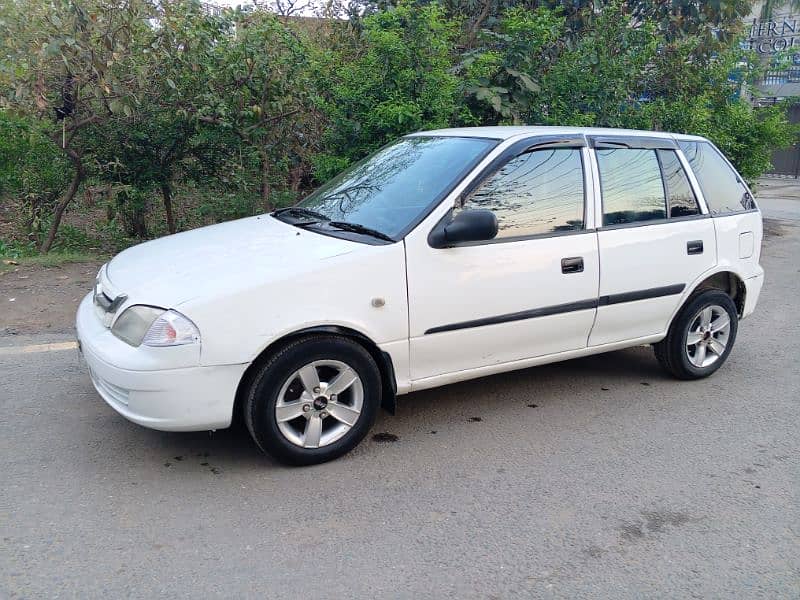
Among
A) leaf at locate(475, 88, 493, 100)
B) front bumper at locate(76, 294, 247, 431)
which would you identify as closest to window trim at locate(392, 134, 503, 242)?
front bumper at locate(76, 294, 247, 431)

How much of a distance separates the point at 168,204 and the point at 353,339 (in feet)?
20.0

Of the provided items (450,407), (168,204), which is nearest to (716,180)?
(450,407)

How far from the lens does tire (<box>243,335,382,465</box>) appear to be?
11.8 ft

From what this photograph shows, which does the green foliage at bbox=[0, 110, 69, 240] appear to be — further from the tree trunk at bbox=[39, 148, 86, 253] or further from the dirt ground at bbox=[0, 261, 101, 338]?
the dirt ground at bbox=[0, 261, 101, 338]

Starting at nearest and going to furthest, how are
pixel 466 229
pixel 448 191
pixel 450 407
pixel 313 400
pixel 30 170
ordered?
1. pixel 313 400
2. pixel 466 229
3. pixel 448 191
4. pixel 450 407
5. pixel 30 170

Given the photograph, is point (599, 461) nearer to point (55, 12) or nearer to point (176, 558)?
point (176, 558)

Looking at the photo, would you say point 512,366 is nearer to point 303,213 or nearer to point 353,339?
Result: point 353,339

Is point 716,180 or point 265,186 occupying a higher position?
point 716,180

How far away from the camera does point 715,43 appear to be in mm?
11336

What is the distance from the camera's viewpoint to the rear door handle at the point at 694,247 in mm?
4977

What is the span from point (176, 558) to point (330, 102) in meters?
6.11

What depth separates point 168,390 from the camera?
11.3 feet

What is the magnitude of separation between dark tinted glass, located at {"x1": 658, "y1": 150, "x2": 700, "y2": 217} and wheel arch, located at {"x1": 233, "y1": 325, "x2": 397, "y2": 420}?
235 centimetres

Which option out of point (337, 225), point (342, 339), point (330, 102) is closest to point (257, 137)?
point (330, 102)
